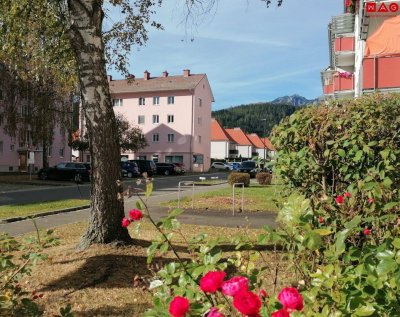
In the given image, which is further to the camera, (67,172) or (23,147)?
(23,147)

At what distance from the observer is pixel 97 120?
6855 mm

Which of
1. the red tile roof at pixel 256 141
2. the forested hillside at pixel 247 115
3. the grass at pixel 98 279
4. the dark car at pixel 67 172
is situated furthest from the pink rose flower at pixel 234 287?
the forested hillside at pixel 247 115

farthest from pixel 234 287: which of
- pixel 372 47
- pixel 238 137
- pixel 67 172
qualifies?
pixel 238 137

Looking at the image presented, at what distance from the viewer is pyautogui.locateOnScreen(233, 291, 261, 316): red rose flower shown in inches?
52.7

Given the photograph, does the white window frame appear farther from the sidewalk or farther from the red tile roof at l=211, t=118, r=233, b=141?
the sidewalk

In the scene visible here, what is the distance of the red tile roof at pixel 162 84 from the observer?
68000 millimetres

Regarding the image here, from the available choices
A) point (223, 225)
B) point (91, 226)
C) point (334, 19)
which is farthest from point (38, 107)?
point (91, 226)

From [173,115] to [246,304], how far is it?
67.7 m

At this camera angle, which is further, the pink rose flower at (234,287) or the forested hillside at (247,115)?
the forested hillside at (247,115)

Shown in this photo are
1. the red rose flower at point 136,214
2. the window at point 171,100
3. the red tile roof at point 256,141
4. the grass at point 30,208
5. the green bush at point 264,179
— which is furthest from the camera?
the red tile roof at point 256,141

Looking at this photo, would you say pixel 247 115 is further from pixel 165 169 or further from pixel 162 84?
pixel 165 169

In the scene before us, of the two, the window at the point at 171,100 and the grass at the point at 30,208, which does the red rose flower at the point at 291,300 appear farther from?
the window at the point at 171,100

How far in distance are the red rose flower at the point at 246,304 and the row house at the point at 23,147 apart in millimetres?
33872

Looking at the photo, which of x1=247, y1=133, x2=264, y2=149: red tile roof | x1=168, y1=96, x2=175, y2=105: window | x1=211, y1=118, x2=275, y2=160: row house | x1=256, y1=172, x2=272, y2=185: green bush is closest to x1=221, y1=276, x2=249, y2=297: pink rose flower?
x1=256, y1=172, x2=272, y2=185: green bush
